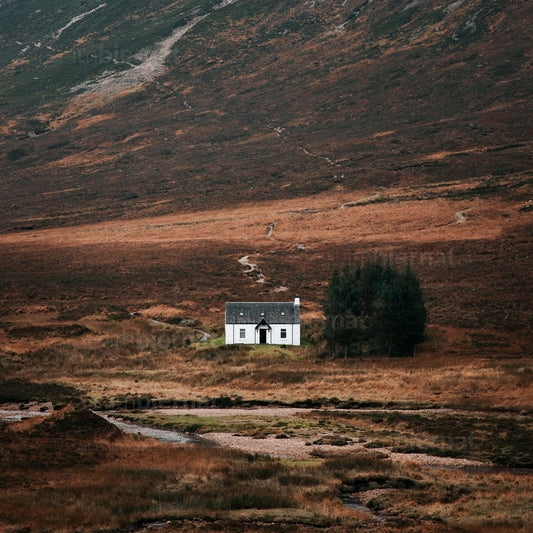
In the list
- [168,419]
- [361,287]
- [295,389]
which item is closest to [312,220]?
[361,287]

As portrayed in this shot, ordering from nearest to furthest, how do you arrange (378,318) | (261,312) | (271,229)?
(378,318)
(261,312)
(271,229)

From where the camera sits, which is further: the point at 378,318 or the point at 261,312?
the point at 261,312

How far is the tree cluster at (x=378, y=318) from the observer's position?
56.4 meters

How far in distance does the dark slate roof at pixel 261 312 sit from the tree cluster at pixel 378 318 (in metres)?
2.98

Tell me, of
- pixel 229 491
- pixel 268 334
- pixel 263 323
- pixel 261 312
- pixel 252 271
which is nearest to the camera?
pixel 229 491

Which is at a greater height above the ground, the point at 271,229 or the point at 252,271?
the point at 271,229

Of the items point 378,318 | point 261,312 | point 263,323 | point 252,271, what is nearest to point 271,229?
point 252,271

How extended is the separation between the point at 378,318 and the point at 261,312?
10096 millimetres

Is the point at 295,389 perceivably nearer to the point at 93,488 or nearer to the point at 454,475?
the point at 454,475

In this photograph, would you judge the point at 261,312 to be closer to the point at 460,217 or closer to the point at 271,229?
the point at 271,229

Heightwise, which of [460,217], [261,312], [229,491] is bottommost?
[229,491]

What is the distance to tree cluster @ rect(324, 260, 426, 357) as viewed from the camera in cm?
5638

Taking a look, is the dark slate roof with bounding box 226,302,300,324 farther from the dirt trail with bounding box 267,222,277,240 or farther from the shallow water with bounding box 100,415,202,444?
the dirt trail with bounding box 267,222,277,240

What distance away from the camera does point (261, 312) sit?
200 ft
